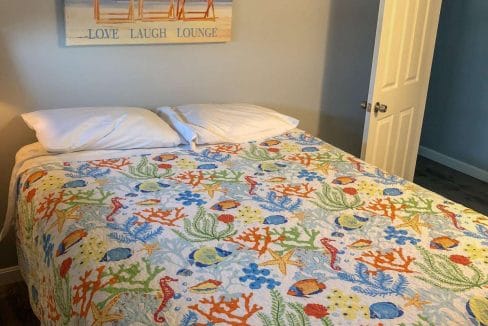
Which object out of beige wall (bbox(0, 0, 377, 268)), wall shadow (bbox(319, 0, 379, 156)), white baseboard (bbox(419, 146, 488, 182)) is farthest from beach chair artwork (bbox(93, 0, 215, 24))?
white baseboard (bbox(419, 146, 488, 182))

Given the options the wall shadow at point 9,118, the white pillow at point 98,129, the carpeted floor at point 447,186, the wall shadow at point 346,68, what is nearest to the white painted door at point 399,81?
the wall shadow at point 346,68

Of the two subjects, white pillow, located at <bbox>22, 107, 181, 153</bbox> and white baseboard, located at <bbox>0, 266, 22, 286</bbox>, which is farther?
white baseboard, located at <bbox>0, 266, 22, 286</bbox>

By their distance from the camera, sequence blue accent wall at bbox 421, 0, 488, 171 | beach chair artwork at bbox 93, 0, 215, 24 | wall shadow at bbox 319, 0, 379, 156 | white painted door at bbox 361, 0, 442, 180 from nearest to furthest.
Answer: beach chair artwork at bbox 93, 0, 215, 24, white painted door at bbox 361, 0, 442, 180, wall shadow at bbox 319, 0, 379, 156, blue accent wall at bbox 421, 0, 488, 171

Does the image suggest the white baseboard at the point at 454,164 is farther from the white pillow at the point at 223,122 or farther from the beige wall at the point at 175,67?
the white pillow at the point at 223,122

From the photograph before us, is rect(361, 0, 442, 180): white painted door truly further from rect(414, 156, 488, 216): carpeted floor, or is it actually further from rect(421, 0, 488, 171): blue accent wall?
rect(421, 0, 488, 171): blue accent wall

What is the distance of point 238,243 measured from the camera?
159cm

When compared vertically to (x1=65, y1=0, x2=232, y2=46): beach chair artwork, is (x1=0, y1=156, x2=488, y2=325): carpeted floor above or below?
below

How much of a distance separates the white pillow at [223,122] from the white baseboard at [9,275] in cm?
109

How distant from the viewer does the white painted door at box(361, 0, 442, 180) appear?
109 inches

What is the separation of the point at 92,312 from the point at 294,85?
2.15 m

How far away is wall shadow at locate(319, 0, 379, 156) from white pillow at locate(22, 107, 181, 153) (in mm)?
1289

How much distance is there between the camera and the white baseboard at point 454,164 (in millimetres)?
4336

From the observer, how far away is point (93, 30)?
8.06ft

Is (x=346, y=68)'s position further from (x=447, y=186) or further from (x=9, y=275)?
(x=9, y=275)
